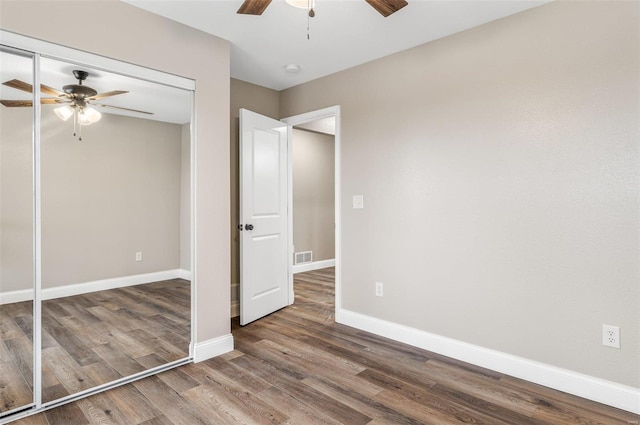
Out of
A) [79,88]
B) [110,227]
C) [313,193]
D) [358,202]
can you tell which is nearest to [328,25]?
[358,202]

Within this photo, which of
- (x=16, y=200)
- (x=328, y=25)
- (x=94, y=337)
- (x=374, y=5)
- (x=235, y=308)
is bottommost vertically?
(x=235, y=308)

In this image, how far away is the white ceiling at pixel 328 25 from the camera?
2.38 metres

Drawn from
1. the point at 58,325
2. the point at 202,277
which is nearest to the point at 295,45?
the point at 202,277

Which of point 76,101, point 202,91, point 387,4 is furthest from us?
point 202,91

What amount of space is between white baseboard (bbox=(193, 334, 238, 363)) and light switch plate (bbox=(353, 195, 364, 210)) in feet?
5.30

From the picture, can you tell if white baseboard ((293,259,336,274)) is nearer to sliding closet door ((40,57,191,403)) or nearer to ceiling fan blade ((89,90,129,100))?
sliding closet door ((40,57,191,403))

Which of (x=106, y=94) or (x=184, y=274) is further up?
(x=106, y=94)

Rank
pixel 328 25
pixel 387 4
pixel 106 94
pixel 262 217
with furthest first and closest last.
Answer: pixel 262 217
pixel 328 25
pixel 106 94
pixel 387 4

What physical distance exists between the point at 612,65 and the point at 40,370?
3846 mm

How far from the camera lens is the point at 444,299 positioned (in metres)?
2.85

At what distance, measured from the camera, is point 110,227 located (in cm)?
242

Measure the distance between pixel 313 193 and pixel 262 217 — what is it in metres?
2.68

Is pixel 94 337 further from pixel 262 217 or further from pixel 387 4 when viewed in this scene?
pixel 387 4

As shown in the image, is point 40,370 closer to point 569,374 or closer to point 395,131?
point 395,131
